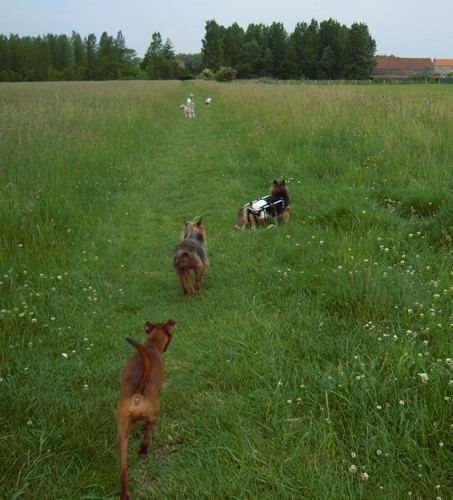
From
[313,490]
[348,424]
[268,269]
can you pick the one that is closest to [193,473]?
[313,490]

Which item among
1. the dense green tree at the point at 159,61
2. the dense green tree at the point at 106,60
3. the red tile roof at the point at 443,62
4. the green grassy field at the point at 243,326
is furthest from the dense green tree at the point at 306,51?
the green grassy field at the point at 243,326

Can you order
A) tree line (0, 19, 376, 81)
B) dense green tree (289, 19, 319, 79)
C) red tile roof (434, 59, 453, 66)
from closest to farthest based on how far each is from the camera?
tree line (0, 19, 376, 81), dense green tree (289, 19, 319, 79), red tile roof (434, 59, 453, 66)

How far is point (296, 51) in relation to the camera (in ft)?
258

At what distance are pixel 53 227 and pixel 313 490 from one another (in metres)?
4.55

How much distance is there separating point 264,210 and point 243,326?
269 centimetres

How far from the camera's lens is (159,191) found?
8422 mm

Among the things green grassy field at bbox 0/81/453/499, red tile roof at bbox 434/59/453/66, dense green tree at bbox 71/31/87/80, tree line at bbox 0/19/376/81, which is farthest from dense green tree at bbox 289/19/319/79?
green grassy field at bbox 0/81/453/499

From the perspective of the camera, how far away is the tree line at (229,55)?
243 feet

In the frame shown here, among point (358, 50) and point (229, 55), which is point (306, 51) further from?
point (229, 55)

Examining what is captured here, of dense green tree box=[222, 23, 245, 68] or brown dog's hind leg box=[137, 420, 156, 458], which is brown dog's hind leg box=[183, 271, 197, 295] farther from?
dense green tree box=[222, 23, 245, 68]

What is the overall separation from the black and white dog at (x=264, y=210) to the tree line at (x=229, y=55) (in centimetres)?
6812

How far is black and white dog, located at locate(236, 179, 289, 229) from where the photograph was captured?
6.05 meters

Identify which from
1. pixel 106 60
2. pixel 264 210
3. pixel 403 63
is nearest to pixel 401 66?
pixel 403 63

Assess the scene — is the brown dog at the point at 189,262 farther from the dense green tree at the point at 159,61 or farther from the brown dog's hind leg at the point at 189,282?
the dense green tree at the point at 159,61
